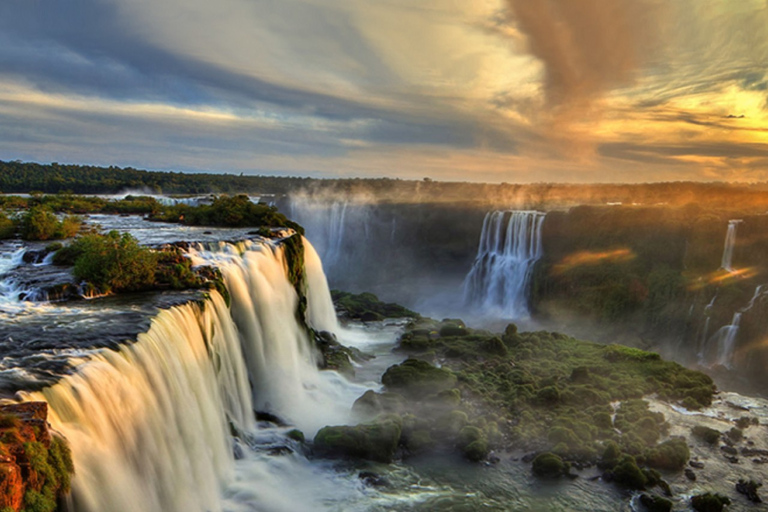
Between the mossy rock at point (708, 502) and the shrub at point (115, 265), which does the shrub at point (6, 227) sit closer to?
the shrub at point (115, 265)

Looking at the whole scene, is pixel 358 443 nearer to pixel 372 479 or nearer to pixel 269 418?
pixel 372 479

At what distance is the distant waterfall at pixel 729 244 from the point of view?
3656cm

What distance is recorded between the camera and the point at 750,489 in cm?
1562

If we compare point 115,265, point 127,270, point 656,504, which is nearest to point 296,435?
point 127,270

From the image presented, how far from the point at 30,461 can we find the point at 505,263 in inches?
1724

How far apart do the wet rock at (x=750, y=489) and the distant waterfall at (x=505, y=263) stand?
27.4 meters

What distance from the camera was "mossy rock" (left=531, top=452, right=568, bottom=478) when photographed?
51.9 feet

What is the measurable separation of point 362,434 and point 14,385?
10.1 metres

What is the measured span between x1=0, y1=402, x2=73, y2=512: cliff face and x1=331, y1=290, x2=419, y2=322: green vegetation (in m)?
28.7

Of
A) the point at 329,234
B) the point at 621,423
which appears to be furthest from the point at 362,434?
the point at 329,234

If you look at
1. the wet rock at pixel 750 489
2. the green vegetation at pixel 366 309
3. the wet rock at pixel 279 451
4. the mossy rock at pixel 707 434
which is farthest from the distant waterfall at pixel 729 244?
the wet rock at pixel 279 451

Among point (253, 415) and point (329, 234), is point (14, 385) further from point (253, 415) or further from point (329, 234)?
point (329, 234)

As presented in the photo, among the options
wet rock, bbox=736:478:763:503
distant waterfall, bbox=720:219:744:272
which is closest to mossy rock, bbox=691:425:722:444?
wet rock, bbox=736:478:763:503

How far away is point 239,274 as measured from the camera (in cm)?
1936
